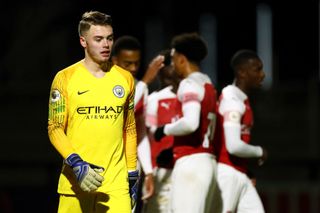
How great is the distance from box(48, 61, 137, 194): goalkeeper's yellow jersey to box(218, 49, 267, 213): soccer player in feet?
5.44

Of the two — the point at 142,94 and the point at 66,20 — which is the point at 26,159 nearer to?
the point at 66,20

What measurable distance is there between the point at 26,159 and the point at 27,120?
627mm

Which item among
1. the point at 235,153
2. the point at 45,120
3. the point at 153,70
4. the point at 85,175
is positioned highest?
the point at 153,70

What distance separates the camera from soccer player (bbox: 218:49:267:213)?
8688 mm

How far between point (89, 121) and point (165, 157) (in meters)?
2.30

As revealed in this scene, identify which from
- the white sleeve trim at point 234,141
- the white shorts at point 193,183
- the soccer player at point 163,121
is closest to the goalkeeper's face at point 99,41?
the white shorts at point 193,183

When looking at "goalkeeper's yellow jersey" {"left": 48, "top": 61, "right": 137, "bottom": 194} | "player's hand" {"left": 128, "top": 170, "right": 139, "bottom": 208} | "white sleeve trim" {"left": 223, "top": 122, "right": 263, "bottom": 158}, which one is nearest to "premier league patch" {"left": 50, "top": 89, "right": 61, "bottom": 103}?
"goalkeeper's yellow jersey" {"left": 48, "top": 61, "right": 137, "bottom": 194}

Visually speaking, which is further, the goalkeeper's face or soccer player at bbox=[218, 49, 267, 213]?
soccer player at bbox=[218, 49, 267, 213]

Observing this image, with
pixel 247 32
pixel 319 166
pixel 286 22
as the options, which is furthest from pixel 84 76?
pixel 247 32

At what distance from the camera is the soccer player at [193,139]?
332 inches

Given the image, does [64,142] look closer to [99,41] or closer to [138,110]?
[99,41]

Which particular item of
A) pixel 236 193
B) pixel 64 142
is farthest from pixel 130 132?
pixel 236 193

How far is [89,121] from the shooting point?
7.12 meters

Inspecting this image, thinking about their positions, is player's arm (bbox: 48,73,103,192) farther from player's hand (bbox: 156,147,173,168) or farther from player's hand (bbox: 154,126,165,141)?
player's hand (bbox: 156,147,173,168)
